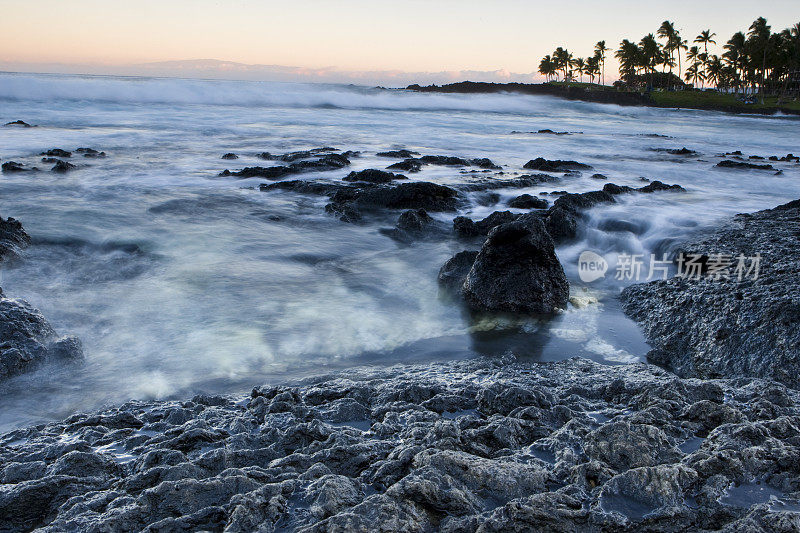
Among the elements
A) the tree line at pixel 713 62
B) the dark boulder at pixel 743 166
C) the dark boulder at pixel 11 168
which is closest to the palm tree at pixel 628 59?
the tree line at pixel 713 62

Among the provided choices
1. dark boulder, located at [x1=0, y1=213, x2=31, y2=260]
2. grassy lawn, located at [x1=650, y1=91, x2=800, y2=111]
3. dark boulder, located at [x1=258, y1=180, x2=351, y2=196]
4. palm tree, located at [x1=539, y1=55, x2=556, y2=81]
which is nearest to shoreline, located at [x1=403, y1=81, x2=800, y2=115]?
grassy lawn, located at [x1=650, y1=91, x2=800, y2=111]

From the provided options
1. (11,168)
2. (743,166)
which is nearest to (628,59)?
(743,166)

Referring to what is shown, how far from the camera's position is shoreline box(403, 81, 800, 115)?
163 ft

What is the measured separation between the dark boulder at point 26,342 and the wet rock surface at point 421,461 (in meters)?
0.98

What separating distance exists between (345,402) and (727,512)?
1.94 meters

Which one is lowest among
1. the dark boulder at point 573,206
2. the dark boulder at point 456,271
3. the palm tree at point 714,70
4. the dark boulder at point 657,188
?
the dark boulder at point 456,271

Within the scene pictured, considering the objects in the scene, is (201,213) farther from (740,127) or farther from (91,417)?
(740,127)

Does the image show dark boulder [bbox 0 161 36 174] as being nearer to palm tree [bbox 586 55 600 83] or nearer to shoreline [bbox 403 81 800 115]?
shoreline [bbox 403 81 800 115]

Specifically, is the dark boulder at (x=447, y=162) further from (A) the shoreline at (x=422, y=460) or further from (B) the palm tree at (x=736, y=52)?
(B) the palm tree at (x=736, y=52)

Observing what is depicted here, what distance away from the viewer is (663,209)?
9.43 metres

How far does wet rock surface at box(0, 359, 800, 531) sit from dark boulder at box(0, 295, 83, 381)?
3.23 ft

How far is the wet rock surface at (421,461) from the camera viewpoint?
2.06 m

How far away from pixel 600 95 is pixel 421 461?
7192 cm

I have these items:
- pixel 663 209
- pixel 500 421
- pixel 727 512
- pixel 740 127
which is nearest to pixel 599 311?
pixel 500 421
